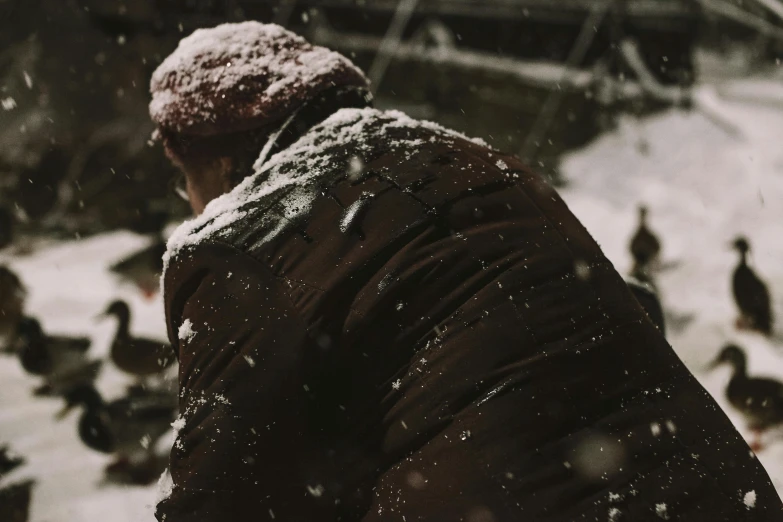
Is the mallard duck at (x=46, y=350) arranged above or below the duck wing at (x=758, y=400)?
below

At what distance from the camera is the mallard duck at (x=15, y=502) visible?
10.3 ft

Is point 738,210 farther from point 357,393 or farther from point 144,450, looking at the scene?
point 357,393

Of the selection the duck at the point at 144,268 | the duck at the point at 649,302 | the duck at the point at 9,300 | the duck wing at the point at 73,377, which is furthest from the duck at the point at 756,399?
the duck at the point at 9,300

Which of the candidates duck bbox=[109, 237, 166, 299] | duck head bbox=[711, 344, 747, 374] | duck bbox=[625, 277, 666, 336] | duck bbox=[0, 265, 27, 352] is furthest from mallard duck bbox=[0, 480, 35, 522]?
duck head bbox=[711, 344, 747, 374]

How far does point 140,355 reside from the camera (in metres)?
4.31

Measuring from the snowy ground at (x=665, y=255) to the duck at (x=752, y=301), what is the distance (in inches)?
3.8

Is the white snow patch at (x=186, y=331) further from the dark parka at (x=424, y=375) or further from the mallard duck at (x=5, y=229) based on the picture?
the mallard duck at (x=5, y=229)

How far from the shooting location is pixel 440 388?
4.11 feet

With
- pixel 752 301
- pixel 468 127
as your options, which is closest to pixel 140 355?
pixel 752 301

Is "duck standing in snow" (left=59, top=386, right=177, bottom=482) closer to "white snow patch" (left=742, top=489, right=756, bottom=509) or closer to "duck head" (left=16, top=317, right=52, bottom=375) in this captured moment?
"duck head" (left=16, top=317, right=52, bottom=375)

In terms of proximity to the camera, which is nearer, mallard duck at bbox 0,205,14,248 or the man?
the man

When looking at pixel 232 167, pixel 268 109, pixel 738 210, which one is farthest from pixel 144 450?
pixel 738 210

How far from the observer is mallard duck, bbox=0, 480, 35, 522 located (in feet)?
10.3

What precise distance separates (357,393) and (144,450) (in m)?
2.59
